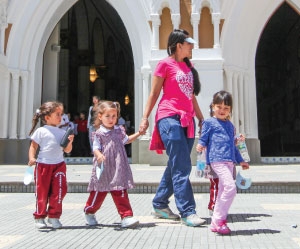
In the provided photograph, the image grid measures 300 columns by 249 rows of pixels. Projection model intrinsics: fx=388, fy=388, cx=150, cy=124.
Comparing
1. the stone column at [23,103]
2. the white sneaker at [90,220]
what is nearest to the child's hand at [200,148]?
the white sneaker at [90,220]

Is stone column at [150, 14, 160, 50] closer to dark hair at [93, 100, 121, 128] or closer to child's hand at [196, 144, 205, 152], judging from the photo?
dark hair at [93, 100, 121, 128]

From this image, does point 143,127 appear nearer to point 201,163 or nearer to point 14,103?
point 201,163

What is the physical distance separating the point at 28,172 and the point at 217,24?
24.9 feet

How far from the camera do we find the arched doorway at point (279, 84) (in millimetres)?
18844

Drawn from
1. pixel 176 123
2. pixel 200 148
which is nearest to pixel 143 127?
pixel 176 123

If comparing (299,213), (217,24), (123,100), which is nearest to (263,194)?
(299,213)

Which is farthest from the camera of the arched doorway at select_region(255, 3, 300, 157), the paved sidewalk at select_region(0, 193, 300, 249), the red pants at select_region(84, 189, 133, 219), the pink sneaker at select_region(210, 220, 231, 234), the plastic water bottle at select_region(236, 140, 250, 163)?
the arched doorway at select_region(255, 3, 300, 157)

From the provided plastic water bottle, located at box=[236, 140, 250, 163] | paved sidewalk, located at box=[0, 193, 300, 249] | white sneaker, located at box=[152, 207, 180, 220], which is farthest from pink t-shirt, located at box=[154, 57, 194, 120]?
paved sidewalk, located at box=[0, 193, 300, 249]

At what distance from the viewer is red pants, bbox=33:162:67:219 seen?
138 inches

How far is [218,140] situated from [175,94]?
0.61 metres

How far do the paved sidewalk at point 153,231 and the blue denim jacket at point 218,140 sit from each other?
625 mm

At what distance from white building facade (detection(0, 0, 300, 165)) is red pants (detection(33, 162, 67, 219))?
5.93 metres

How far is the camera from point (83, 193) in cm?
588

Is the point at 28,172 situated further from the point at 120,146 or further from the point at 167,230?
the point at 167,230
